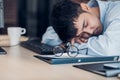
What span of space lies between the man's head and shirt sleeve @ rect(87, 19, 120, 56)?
0.14ft

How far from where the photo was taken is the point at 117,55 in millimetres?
1295

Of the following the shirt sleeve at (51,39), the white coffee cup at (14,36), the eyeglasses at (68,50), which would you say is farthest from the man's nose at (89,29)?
the white coffee cup at (14,36)

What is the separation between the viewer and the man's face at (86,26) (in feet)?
4.38

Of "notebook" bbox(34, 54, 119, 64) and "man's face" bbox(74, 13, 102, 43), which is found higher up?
"man's face" bbox(74, 13, 102, 43)

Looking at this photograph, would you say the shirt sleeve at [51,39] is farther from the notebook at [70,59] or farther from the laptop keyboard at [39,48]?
the notebook at [70,59]

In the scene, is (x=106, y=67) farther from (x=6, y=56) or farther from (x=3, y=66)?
(x=6, y=56)

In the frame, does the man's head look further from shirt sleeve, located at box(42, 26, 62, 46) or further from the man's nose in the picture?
shirt sleeve, located at box(42, 26, 62, 46)

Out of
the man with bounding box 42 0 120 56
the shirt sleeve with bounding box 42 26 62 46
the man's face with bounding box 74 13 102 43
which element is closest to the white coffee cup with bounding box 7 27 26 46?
the shirt sleeve with bounding box 42 26 62 46

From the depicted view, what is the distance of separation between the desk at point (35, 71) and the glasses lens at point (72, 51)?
0.47 ft

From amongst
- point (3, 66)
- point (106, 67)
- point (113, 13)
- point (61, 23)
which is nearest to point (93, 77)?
point (106, 67)

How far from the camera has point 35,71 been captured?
1038 millimetres

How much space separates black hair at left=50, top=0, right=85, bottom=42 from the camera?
1.35 m

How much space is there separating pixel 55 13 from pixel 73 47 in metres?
0.21

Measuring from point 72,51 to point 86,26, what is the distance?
0.14 meters
